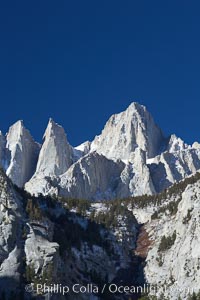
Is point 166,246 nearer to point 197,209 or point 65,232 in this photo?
point 197,209

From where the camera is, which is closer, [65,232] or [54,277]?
[54,277]

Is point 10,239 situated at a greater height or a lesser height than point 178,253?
lesser

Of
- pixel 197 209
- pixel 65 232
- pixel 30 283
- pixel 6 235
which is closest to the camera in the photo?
pixel 30 283

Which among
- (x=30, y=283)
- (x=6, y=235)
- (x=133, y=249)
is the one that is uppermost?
(x=133, y=249)

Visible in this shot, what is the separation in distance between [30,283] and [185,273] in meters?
35.2

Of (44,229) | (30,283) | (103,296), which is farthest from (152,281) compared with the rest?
(30,283)

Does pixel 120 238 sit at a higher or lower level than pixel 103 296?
higher

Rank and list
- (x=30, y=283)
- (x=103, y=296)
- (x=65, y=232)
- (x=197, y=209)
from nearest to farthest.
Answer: (x=30, y=283), (x=103, y=296), (x=197, y=209), (x=65, y=232)

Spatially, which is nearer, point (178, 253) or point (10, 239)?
point (10, 239)

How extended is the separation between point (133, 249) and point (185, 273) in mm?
39943

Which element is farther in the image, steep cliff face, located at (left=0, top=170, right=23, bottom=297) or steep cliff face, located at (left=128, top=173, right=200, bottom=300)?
steep cliff face, located at (left=128, top=173, right=200, bottom=300)

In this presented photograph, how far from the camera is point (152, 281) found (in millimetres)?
165625

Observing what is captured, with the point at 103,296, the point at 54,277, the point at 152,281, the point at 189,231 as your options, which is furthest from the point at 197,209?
the point at 54,277

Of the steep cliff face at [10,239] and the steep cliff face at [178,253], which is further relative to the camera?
the steep cliff face at [178,253]
